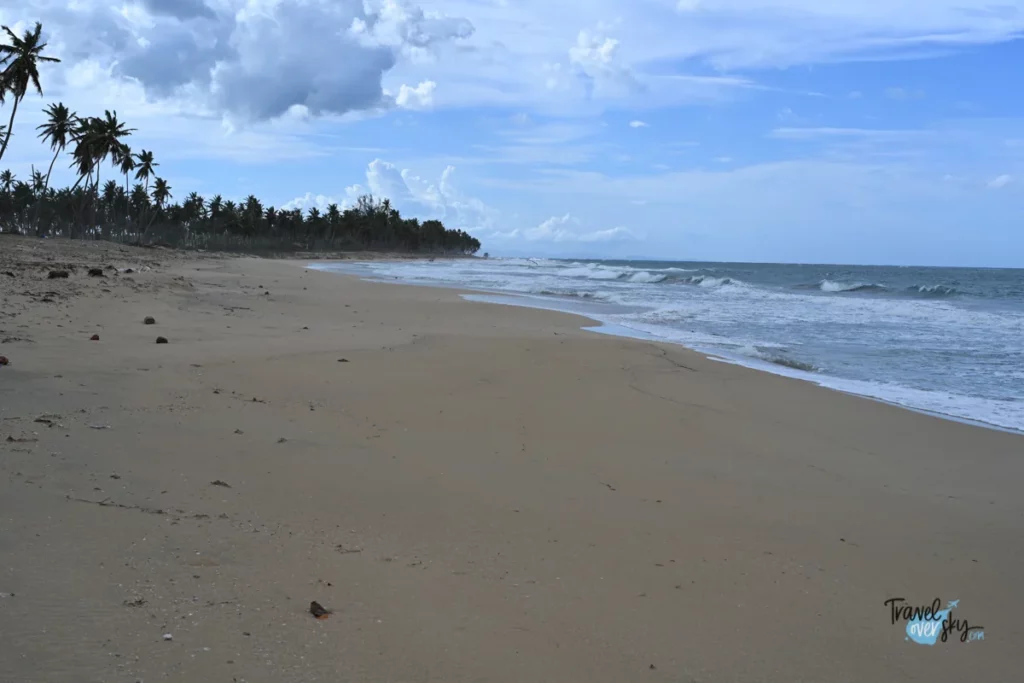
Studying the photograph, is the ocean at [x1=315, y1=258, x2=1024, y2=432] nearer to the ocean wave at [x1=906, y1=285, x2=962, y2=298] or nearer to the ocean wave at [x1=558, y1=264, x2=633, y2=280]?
the ocean wave at [x1=906, y1=285, x2=962, y2=298]

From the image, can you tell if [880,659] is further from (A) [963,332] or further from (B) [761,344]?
(A) [963,332]

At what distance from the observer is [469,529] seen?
3.62 m

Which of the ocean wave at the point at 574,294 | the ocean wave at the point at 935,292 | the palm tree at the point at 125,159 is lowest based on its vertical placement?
the ocean wave at the point at 574,294

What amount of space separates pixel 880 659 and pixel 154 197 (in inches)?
3404

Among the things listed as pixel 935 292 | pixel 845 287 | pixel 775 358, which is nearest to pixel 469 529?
pixel 775 358

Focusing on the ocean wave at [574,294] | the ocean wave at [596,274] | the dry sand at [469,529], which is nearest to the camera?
the dry sand at [469,529]

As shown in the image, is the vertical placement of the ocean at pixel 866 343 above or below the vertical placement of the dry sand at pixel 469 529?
above

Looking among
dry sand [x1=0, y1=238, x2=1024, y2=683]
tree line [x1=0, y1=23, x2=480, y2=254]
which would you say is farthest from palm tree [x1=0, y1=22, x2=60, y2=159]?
dry sand [x1=0, y1=238, x2=1024, y2=683]

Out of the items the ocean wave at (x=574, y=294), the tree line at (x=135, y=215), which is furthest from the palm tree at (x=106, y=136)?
the ocean wave at (x=574, y=294)

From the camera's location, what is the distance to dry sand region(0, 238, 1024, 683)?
249 centimetres

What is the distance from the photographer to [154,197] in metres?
77.5

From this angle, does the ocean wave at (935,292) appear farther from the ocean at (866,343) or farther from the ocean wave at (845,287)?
the ocean at (866,343)

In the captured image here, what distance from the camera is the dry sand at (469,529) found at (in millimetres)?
2486

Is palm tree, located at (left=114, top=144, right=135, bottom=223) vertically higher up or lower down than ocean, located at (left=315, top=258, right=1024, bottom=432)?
higher up
